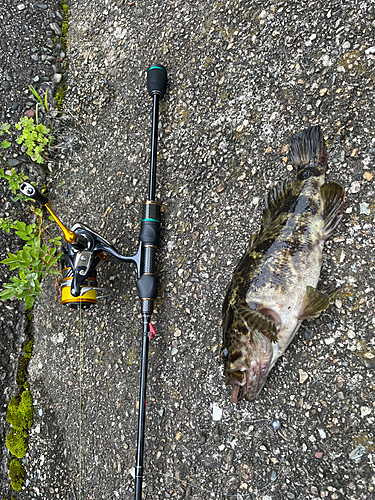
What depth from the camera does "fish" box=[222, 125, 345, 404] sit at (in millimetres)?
2166

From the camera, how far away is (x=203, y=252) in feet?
9.18

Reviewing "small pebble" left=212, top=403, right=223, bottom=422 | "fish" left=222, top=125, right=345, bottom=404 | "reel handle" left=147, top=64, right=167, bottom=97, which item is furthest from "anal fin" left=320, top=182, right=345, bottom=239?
"reel handle" left=147, top=64, right=167, bottom=97

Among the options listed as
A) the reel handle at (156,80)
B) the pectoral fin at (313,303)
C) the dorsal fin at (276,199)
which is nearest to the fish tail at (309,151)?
the dorsal fin at (276,199)

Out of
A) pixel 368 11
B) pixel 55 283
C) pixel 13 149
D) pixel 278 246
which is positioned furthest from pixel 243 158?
pixel 13 149

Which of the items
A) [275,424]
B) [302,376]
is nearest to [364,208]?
[302,376]

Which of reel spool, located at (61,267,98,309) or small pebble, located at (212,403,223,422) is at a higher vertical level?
reel spool, located at (61,267,98,309)

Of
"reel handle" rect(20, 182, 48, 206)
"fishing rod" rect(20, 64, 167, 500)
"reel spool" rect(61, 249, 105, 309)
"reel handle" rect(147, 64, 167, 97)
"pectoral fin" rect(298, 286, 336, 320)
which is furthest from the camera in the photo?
"reel handle" rect(147, 64, 167, 97)

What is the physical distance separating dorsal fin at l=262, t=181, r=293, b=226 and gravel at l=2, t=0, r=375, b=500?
123 mm

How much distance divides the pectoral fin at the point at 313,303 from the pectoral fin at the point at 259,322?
0.19 meters

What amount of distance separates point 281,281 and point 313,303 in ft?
0.71

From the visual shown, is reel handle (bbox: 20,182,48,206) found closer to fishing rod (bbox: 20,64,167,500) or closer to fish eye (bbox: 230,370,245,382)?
fishing rod (bbox: 20,64,167,500)

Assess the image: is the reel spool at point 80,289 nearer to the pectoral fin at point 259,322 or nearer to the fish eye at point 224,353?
the fish eye at point 224,353

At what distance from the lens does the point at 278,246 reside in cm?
223

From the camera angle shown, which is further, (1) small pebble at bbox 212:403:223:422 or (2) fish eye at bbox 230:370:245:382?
(1) small pebble at bbox 212:403:223:422
